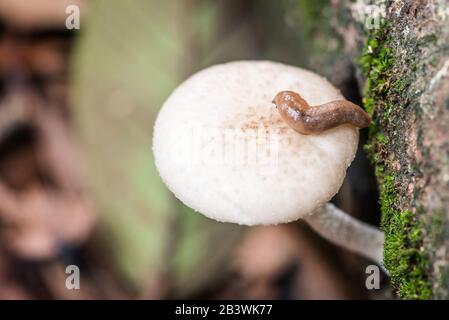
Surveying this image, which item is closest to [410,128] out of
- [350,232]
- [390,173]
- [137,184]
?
[390,173]

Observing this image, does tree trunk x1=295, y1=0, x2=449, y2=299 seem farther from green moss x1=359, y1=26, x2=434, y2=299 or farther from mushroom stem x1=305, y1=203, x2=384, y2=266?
mushroom stem x1=305, y1=203, x2=384, y2=266

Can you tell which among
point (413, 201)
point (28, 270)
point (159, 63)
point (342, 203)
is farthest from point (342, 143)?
point (28, 270)

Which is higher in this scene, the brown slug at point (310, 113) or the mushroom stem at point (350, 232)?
the brown slug at point (310, 113)

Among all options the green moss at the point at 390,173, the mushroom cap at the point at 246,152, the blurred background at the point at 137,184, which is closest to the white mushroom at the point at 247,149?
the mushroom cap at the point at 246,152

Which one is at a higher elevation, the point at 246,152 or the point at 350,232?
the point at 246,152

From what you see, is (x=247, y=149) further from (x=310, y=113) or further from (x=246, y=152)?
(x=310, y=113)

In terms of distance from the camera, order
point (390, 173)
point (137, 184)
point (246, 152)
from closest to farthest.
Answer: point (246, 152), point (390, 173), point (137, 184)

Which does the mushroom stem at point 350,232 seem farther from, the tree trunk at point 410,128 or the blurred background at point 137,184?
the tree trunk at point 410,128
